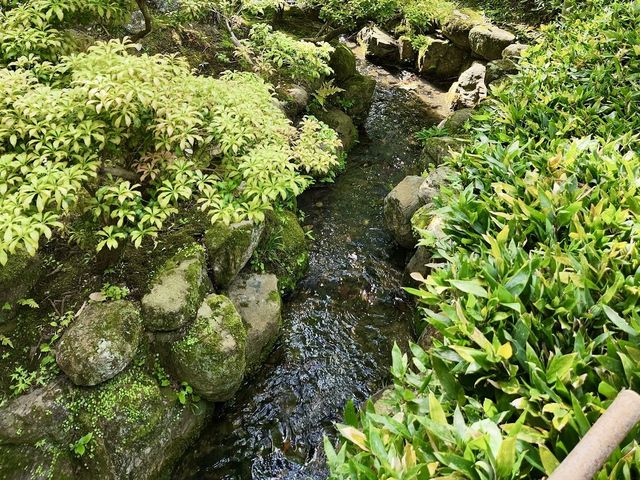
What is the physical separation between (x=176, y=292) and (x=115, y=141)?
1732mm

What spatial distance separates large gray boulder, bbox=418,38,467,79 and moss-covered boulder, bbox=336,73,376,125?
3.33 meters

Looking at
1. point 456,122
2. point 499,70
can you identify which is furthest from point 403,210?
point 499,70

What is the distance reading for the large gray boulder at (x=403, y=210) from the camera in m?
7.05

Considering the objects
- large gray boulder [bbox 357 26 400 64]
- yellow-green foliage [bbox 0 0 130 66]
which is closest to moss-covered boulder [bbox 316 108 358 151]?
yellow-green foliage [bbox 0 0 130 66]

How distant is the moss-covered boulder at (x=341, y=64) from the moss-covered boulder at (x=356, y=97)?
0.50 feet

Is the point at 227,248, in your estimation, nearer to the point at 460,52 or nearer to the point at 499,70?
the point at 499,70

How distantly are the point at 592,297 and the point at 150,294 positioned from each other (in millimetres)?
4026

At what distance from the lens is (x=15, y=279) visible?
4.20 meters

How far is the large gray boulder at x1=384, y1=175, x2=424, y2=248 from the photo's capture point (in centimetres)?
705

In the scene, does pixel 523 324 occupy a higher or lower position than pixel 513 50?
higher

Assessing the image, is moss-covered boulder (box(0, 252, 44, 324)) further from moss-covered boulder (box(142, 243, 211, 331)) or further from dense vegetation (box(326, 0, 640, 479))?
dense vegetation (box(326, 0, 640, 479))

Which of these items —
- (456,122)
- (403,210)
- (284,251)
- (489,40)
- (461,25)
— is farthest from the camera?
Result: (461,25)

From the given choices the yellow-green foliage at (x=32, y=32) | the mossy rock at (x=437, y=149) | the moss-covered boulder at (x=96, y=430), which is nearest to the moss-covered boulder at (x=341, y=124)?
the mossy rock at (x=437, y=149)

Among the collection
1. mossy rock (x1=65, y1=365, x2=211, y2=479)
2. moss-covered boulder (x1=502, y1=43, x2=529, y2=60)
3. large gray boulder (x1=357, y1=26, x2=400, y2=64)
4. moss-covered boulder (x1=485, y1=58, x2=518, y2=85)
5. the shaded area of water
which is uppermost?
moss-covered boulder (x1=502, y1=43, x2=529, y2=60)
